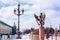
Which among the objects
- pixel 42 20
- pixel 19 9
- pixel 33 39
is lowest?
pixel 33 39

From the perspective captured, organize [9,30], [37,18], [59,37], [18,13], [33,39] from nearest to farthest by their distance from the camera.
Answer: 1. [37,18]
2. [59,37]
3. [33,39]
4. [18,13]
5. [9,30]

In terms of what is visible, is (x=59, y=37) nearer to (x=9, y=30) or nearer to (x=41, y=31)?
(x=41, y=31)

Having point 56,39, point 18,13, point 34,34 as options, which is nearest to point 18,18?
point 18,13

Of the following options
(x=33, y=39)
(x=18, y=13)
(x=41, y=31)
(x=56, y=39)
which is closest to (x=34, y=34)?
(x=33, y=39)

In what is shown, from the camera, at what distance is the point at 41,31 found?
7145 mm

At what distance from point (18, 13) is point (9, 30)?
26.9ft

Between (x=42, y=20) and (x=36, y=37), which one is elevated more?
(x=42, y=20)

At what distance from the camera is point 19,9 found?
16.5 metres

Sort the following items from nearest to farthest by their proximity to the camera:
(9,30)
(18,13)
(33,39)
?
(33,39) → (18,13) → (9,30)

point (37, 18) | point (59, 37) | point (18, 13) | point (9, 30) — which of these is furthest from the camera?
point (9, 30)

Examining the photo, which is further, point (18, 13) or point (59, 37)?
point (18, 13)

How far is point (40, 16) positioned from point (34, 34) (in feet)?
10.2

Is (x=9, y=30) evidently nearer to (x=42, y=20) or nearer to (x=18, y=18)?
(x=18, y=18)

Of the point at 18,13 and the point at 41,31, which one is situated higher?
the point at 18,13
